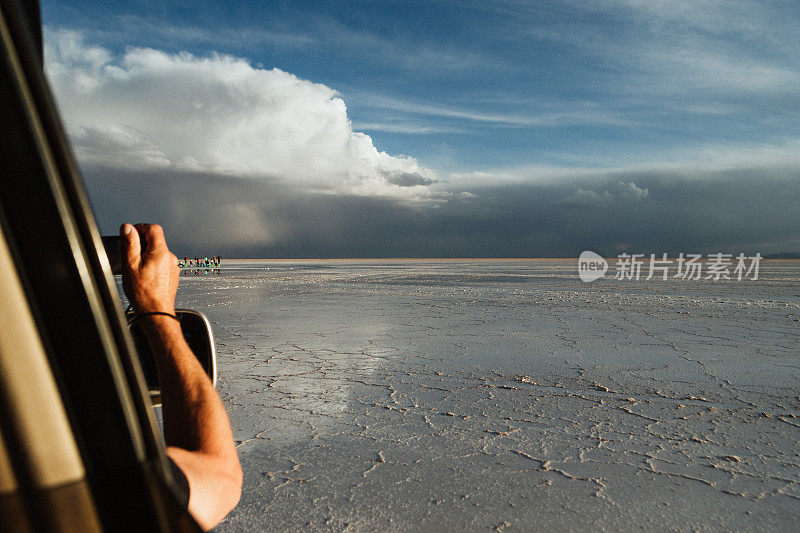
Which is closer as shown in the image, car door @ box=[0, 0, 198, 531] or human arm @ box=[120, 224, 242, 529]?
car door @ box=[0, 0, 198, 531]

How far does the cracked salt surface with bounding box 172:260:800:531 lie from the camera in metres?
2.32

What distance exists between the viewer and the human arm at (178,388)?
1022mm

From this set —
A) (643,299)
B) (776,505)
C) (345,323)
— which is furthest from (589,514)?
(643,299)

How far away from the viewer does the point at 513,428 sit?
3412 mm

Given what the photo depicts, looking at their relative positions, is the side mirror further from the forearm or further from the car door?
the car door

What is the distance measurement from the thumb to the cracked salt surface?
1557 mm

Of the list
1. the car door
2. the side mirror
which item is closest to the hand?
the side mirror

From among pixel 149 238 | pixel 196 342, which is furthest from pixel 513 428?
pixel 149 238

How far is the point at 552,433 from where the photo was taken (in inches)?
131

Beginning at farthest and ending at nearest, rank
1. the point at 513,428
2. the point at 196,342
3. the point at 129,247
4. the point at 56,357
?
the point at 513,428 → the point at 196,342 → the point at 129,247 → the point at 56,357

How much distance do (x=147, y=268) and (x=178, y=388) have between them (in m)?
0.24

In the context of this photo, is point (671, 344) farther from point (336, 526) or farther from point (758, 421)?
point (336, 526)

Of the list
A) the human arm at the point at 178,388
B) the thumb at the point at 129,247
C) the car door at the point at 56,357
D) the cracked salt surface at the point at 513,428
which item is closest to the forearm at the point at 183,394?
the human arm at the point at 178,388

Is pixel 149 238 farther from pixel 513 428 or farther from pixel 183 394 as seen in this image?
pixel 513 428
